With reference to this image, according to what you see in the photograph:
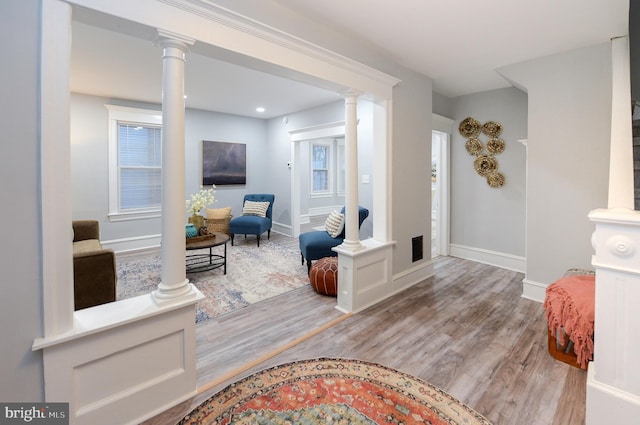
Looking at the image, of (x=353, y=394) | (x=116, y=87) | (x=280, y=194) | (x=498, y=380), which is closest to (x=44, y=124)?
(x=353, y=394)

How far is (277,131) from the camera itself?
6.48m

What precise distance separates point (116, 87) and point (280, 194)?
344cm

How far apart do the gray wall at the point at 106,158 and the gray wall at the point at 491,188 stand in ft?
12.9

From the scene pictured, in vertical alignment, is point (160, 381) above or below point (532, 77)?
below

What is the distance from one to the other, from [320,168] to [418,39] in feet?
20.3

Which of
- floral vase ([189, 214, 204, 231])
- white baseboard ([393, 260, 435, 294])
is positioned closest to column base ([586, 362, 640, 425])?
white baseboard ([393, 260, 435, 294])

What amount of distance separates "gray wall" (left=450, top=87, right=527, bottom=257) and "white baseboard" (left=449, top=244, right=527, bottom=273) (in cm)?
6

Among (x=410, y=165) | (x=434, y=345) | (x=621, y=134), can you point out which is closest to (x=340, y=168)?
(x=410, y=165)

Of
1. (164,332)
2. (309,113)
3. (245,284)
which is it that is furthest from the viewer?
(309,113)

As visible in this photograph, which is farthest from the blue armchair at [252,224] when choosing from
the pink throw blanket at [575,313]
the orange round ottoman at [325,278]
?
the pink throw blanket at [575,313]

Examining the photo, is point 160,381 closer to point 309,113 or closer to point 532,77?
point 532,77

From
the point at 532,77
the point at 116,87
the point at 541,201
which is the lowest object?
the point at 541,201

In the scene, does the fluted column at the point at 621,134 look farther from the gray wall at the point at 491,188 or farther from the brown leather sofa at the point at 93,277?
the brown leather sofa at the point at 93,277

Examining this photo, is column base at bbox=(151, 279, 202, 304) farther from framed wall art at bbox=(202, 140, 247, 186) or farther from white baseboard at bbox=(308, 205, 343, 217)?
white baseboard at bbox=(308, 205, 343, 217)
